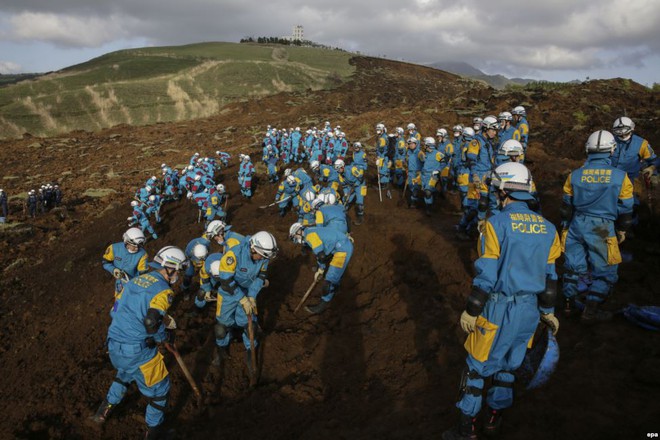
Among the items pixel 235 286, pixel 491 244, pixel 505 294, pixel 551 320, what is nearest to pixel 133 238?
pixel 235 286

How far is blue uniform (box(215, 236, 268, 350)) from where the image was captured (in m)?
5.91

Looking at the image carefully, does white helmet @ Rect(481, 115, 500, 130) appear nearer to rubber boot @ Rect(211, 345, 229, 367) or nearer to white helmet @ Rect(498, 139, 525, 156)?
white helmet @ Rect(498, 139, 525, 156)

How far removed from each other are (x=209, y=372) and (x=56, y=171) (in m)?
26.6

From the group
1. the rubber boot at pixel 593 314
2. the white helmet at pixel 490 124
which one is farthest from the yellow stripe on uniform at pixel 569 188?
the white helmet at pixel 490 124

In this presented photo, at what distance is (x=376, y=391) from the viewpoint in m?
5.50

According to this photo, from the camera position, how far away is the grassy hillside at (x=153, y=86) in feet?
136

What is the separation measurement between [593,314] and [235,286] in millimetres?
5593

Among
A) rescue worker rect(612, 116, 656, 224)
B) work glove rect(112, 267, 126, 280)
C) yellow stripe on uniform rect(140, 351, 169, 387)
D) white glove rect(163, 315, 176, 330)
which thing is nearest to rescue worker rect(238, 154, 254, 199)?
work glove rect(112, 267, 126, 280)

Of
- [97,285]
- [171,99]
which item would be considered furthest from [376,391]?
[171,99]

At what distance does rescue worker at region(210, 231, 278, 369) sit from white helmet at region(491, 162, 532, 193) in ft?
11.3

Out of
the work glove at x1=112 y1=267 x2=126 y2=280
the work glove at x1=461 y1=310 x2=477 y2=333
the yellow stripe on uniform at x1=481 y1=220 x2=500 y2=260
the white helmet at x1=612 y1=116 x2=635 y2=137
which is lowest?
the work glove at x1=112 y1=267 x2=126 y2=280

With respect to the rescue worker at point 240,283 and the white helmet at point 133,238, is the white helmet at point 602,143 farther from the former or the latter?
the white helmet at point 133,238

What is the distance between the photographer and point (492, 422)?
12.9 ft

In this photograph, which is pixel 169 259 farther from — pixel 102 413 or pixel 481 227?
pixel 481 227
